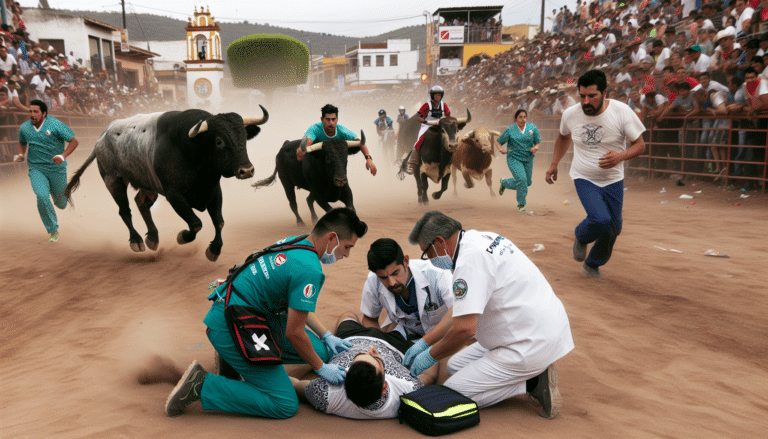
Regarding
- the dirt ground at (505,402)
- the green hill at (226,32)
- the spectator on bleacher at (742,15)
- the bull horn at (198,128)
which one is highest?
the green hill at (226,32)

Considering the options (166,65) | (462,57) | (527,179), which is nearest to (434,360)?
(527,179)

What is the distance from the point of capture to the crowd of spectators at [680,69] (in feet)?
35.2

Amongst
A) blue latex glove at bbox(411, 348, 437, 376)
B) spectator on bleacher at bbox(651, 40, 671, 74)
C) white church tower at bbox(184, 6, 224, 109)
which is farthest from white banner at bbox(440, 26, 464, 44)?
blue latex glove at bbox(411, 348, 437, 376)

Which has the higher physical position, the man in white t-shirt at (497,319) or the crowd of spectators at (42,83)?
the crowd of spectators at (42,83)

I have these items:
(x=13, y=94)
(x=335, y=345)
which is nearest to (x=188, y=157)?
(x=335, y=345)

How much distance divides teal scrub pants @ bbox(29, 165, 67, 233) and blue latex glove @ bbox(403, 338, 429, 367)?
6895mm

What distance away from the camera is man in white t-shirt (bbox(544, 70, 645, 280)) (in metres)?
5.67

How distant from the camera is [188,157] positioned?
6898 mm

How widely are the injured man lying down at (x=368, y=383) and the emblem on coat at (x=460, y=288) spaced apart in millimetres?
628

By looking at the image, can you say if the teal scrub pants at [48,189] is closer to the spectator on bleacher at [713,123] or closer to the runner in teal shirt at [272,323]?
the runner in teal shirt at [272,323]

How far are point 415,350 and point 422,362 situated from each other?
17cm

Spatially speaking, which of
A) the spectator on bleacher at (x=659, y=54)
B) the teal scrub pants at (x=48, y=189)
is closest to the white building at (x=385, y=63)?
the spectator on bleacher at (x=659, y=54)

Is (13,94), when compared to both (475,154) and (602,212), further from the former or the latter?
(602,212)

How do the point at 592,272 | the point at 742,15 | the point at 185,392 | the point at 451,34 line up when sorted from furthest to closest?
the point at 451,34 → the point at 742,15 → the point at 592,272 → the point at 185,392
